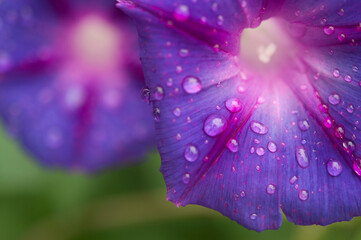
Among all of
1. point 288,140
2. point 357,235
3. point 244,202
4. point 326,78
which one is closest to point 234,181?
point 244,202

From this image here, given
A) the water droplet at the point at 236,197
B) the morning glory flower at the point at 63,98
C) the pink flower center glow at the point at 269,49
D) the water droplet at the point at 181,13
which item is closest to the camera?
the water droplet at the point at 181,13

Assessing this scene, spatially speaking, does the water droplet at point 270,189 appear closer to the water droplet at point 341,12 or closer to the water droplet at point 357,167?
the water droplet at point 357,167

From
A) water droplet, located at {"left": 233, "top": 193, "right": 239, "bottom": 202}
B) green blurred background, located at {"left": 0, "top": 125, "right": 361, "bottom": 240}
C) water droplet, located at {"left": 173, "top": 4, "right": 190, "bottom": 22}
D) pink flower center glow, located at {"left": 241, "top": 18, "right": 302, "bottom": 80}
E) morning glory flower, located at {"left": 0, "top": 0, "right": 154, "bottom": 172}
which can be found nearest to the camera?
water droplet, located at {"left": 173, "top": 4, "right": 190, "bottom": 22}

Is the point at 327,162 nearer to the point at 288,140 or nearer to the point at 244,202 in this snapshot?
the point at 288,140

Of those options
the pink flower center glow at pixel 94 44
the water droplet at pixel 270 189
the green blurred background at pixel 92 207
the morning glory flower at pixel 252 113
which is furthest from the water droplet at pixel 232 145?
the pink flower center glow at pixel 94 44

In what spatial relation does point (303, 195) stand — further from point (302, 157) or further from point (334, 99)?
point (334, 99)

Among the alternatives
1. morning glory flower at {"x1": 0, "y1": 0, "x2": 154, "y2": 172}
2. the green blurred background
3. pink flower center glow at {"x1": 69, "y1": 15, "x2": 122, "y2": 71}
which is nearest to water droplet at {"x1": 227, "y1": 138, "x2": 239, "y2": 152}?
morning glory flower at {"x1": 0, "y1": 0, "x2": 154, "y2": 172}

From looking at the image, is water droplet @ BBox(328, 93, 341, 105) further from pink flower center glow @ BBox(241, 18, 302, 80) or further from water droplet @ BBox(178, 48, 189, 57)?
water droplet @ BBox(178, 48, 189, 57)
